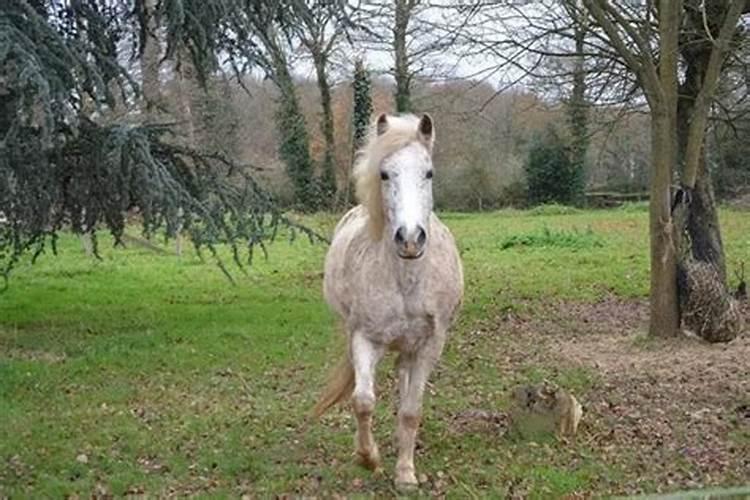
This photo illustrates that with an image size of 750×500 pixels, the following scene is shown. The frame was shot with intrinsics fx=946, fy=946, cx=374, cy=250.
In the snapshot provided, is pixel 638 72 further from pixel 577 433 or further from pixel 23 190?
pixel 23 190

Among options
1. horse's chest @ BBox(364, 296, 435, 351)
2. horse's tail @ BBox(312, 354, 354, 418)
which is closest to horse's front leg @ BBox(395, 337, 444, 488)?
horse's chest @ BBox(364, 296, 435, 351)

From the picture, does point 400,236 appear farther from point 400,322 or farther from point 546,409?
point 546,409

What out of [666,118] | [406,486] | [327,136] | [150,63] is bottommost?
[406,486]

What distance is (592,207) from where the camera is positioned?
31906mm

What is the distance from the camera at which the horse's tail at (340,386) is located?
5633 mm

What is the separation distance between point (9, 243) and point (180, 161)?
193 centimetres

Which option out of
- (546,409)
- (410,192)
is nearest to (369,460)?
(546,409)

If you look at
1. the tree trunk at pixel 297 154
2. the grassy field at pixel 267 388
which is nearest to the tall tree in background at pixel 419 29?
the grassy field at pixel 267 388

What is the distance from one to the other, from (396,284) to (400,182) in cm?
62

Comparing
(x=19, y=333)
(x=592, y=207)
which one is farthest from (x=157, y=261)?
(x=592, y=207)

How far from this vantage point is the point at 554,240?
747 inches

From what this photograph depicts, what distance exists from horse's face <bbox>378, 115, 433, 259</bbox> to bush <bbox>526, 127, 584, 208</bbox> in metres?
26.3

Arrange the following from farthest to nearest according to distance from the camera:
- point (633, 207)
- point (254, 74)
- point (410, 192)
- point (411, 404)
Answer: point (633, 207) → point (254, 74) → point (411, 404) → point (410, 192)

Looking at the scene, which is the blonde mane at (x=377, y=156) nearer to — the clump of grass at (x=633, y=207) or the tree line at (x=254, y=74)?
the tree line at (x=254, y=74)
